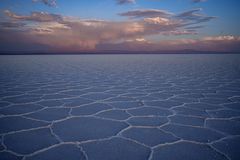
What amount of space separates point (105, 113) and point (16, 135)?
111 centimetres

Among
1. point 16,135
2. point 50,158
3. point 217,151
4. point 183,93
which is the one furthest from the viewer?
point 183,93

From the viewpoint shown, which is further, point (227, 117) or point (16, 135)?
point (227, 117)

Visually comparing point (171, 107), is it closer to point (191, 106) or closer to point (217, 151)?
point (191, 106)

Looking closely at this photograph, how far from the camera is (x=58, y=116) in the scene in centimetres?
280

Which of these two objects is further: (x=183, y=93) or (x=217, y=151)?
(x=183, y=93)

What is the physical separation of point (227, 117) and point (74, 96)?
2.40 m

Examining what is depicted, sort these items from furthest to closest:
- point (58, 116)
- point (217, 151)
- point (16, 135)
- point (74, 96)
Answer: point (74, 96) < point (58, 116) < point (16, 135) < point (217, 151)

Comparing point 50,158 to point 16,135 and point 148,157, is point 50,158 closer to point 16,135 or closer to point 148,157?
point 16,135

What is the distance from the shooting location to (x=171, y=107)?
327 centimetres

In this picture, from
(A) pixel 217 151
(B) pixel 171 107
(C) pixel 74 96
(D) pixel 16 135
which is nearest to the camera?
(A) pixel 217 151

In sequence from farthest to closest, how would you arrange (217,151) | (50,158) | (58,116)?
(58,116) < (217,151) < (50,158)

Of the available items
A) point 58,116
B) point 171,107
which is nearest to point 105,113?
point 58,116

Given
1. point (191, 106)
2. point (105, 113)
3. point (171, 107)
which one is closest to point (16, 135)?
point (105, 113)

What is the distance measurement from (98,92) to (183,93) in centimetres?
159
